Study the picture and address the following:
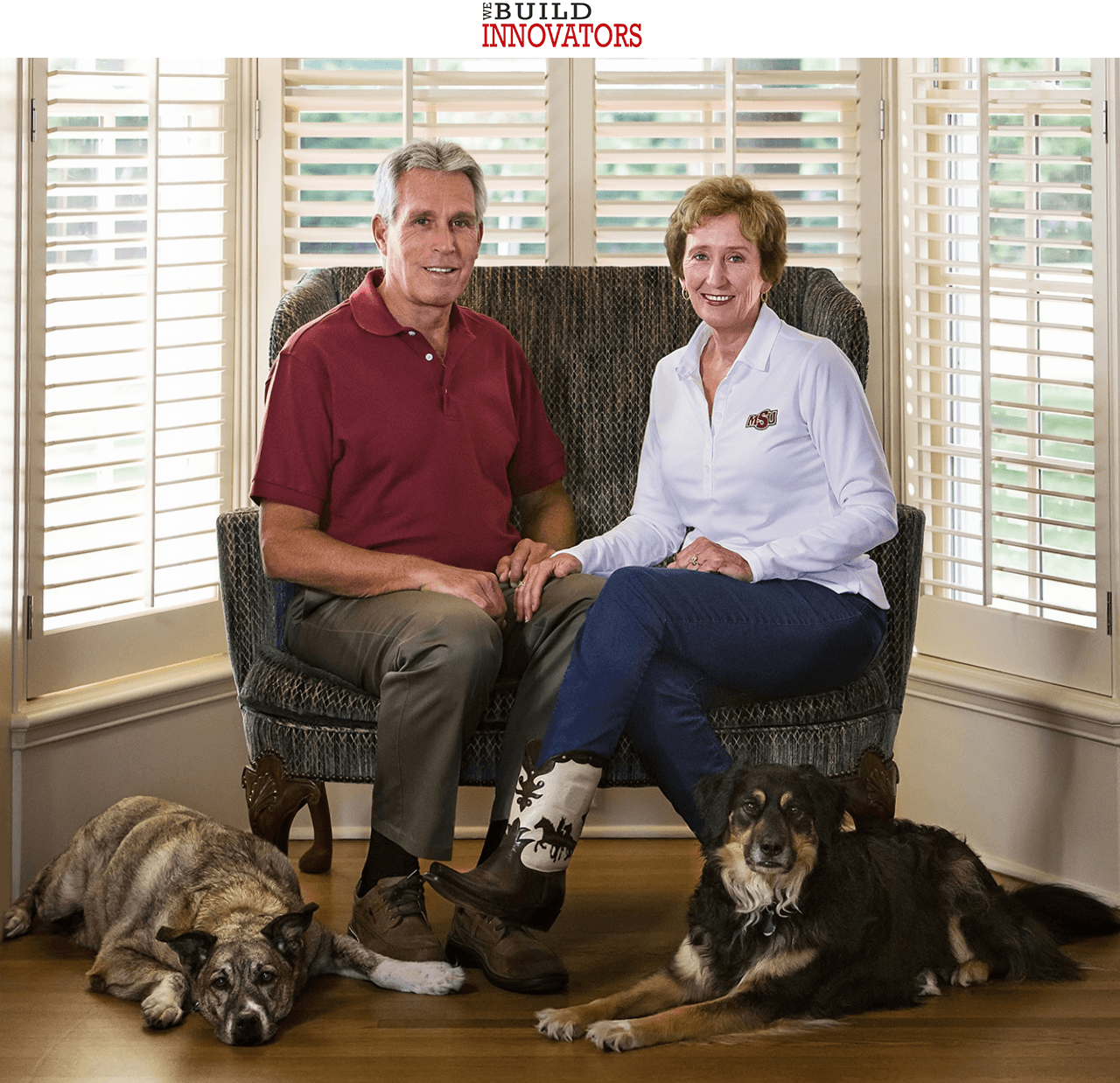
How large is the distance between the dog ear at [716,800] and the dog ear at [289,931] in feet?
1.89

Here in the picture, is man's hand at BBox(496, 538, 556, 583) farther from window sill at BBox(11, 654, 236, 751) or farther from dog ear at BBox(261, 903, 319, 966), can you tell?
window sill at BBox(11, 654, 236, 751)

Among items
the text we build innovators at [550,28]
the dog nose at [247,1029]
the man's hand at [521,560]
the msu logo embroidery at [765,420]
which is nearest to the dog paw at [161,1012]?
the dog nose at [247,1029]

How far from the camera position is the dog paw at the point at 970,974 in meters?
2.09

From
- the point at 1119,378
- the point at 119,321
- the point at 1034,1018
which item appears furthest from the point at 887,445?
the point at 119,321

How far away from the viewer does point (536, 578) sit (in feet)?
7.56

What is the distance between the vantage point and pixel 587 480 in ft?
8.95

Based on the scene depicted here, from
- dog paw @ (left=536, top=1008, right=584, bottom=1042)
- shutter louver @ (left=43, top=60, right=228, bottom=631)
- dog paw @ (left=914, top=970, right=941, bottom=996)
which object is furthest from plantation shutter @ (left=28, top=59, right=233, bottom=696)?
dog paw @ (left=914, top=970, right=941, bottom=996)

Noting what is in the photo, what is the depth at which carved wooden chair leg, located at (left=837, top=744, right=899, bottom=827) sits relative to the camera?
2248 millimetres

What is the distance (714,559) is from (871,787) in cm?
48

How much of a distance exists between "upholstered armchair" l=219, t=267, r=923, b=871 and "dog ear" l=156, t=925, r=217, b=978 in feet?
1.24

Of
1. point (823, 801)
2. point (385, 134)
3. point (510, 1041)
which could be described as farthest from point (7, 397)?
point (823, 801)

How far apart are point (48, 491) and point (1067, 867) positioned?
2075mm

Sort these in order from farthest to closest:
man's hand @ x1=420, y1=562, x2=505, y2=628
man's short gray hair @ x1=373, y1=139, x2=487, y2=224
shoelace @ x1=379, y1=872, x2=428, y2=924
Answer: man's short gray hair @ x1=373, y1=139, x2=487, y2=224, man's hand @ x1=420, y1=562, x2=505, y2=628, shoelace @ x1=379, y1=872, x2=428, y2=924

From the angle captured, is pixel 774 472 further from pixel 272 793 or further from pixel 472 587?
pixel 272 793
